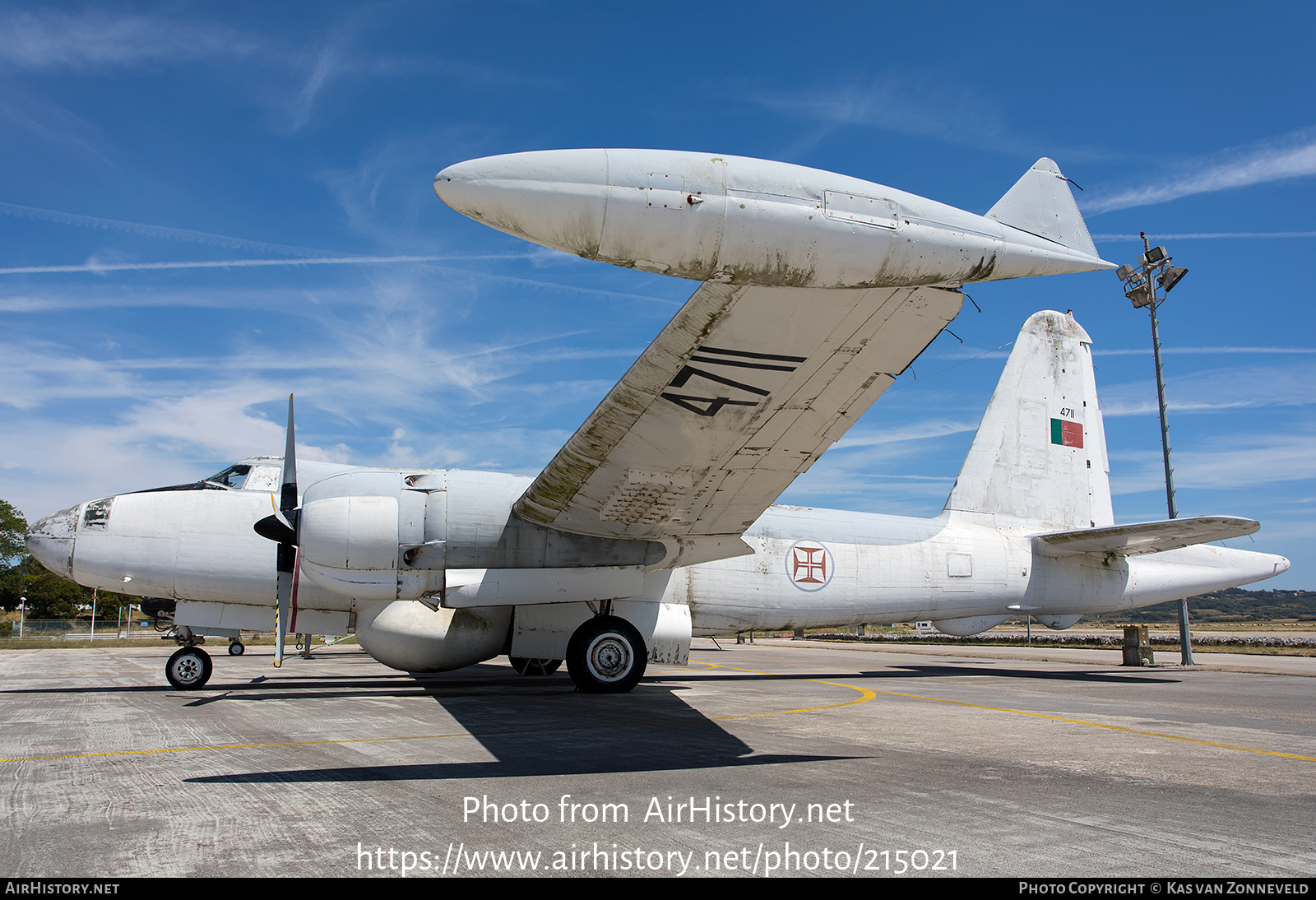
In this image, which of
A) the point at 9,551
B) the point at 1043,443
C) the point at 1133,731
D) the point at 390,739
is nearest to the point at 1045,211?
the point at 1133,731

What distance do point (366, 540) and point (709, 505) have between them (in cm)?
443

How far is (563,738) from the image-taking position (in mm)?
7469

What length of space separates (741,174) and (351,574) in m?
7.62

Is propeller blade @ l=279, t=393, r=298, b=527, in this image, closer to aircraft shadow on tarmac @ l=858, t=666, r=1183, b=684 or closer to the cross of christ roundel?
the cross of christ roundel

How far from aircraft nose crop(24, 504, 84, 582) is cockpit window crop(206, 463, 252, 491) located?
1923mm

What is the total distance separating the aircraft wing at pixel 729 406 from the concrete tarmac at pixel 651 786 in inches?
104

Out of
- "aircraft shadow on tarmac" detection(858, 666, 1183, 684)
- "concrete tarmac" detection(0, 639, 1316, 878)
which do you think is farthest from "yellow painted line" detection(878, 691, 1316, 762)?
"aircraft shadow on tarmac" detection(858, 666, 1183, 684)

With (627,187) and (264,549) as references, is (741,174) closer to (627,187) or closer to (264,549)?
(627,187)

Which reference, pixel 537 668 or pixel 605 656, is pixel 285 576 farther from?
pixel 537 668

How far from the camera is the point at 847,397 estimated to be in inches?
271

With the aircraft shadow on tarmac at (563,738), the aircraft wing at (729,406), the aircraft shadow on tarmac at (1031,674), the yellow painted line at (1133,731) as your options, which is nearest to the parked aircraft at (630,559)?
the aircraft wing at (729,406)

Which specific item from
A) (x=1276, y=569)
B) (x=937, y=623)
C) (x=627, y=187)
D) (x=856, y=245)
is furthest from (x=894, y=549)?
(x=627, y=187)

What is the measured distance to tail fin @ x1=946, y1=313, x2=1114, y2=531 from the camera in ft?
54.1

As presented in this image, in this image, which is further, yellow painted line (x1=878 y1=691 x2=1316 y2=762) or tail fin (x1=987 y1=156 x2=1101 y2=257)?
yellow painted line (x1=878 y1=691 x2=1316 y2=762)
